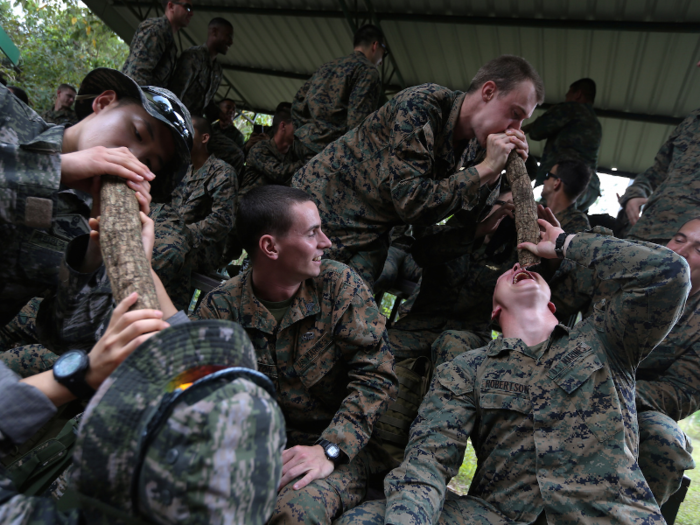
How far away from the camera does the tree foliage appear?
37.7ft

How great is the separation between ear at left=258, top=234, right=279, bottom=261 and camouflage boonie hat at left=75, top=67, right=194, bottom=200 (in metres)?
0.48

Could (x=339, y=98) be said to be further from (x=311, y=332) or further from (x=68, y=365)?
(x=68, y=365)

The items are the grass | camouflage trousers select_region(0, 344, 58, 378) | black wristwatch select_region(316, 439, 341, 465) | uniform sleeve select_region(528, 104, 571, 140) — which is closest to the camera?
black wristwatch select_region(316, 439, 341, 465)

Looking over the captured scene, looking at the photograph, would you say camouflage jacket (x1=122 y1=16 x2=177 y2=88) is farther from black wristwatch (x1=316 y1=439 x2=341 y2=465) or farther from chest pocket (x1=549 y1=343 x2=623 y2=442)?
chest pocket (x1=549 y1=343 x2=623 y2=442)

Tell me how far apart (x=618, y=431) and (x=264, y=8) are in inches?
277

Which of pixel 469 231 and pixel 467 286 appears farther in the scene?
pixel 467 286

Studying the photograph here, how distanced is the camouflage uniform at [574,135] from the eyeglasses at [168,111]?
3.88 meters

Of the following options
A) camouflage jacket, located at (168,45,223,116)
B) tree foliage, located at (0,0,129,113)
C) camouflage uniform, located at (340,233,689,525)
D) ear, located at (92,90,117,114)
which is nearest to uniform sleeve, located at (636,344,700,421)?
camouflage uniform, located at (340,233,689,525)

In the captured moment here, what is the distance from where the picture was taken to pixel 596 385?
2.01 metres

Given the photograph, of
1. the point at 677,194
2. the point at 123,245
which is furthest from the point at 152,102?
the point at 677,194

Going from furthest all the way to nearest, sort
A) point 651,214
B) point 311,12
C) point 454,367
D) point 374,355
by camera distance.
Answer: point 311,12, point 651,214, point 454,367, point 374,355

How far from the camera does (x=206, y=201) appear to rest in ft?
15.0

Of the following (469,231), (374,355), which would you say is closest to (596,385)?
(374,355)

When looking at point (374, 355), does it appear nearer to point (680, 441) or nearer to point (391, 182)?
point (391, 182)
